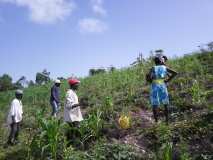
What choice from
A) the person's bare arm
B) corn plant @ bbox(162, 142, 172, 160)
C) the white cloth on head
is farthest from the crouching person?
corn plant @ bbox(162, 142, 172, 160)

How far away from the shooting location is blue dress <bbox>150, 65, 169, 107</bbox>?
10.5m

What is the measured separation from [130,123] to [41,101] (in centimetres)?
896

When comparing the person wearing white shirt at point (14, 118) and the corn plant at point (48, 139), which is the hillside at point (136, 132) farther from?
the person wearing white shirt at point (14, 118)

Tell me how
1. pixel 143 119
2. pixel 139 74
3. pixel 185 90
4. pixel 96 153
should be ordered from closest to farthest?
pixel 96 153 → pixel 143 119 → pixel 185 90 → pixel 139 74

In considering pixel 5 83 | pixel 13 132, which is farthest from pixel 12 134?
pixel 5 83

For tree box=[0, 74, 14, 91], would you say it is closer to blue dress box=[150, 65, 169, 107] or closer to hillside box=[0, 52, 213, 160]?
hillside box=[0, 52, 213, 160]

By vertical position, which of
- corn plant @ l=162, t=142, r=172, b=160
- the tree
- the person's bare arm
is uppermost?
the tree

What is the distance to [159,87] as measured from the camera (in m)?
10.5

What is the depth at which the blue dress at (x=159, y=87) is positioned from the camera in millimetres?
10523

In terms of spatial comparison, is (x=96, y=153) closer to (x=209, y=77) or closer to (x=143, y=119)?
(x=143, y=119)

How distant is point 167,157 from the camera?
838 centimetres

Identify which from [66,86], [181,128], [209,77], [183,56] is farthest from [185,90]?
[66,86]

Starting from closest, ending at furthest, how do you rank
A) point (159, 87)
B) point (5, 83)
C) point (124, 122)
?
1. point (159, 87)
2. point (124, 122)
3. point (5, 83)

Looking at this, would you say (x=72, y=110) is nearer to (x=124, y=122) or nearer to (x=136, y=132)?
(x=124, y=122)
